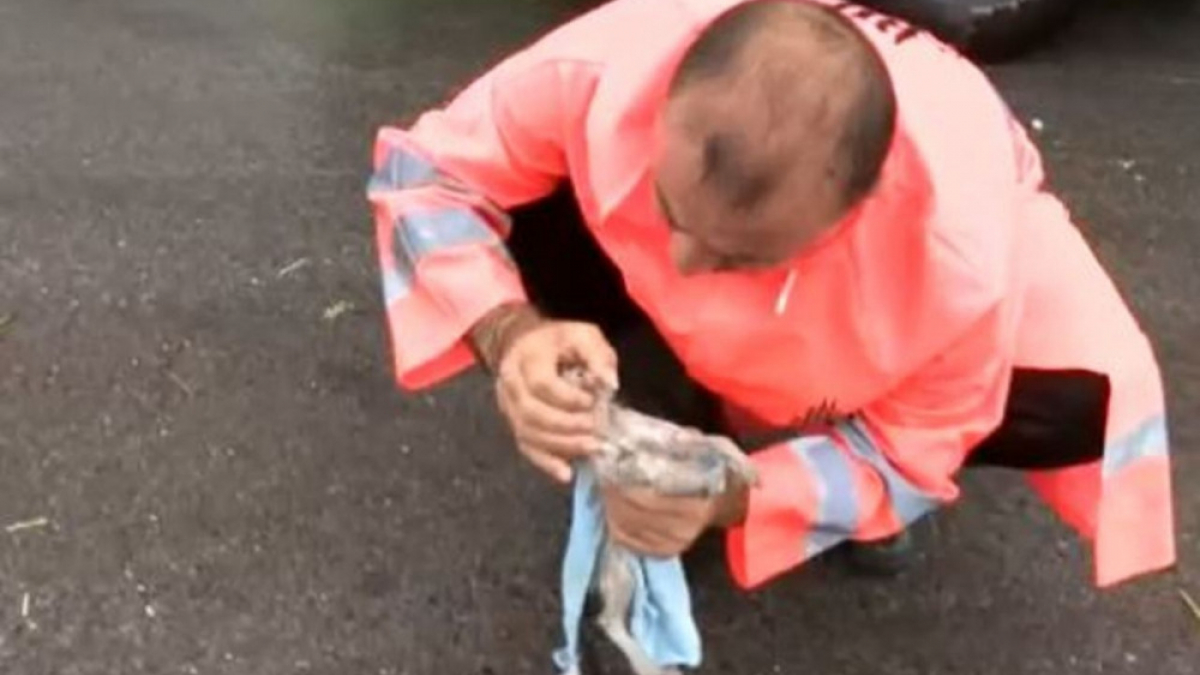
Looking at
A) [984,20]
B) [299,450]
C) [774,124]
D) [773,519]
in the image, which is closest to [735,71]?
[774,124]

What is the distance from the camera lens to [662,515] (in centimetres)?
107

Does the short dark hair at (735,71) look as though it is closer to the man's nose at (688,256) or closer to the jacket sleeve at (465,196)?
the man's nose at (688,256)

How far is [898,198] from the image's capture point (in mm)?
1068

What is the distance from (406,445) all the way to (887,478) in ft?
1.40

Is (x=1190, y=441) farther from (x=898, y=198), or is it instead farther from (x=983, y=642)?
(x=898, y=198)

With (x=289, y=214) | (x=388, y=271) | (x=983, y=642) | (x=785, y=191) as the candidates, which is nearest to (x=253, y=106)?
(x=289, y=214)

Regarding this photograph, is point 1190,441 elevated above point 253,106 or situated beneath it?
elevated above

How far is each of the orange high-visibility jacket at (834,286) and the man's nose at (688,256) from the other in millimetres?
51

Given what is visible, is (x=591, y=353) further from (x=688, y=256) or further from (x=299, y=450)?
(x=299, y=450)

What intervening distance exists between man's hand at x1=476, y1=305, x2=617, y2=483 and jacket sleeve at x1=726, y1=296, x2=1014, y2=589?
0.35 ft

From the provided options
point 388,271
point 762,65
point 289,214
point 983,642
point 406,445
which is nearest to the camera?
point 762,65

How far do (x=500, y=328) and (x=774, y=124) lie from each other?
258 mm

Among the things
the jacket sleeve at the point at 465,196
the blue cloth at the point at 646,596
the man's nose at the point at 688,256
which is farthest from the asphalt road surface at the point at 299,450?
the man's nose at the point at 688,256

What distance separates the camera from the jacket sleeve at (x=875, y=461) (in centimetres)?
112
